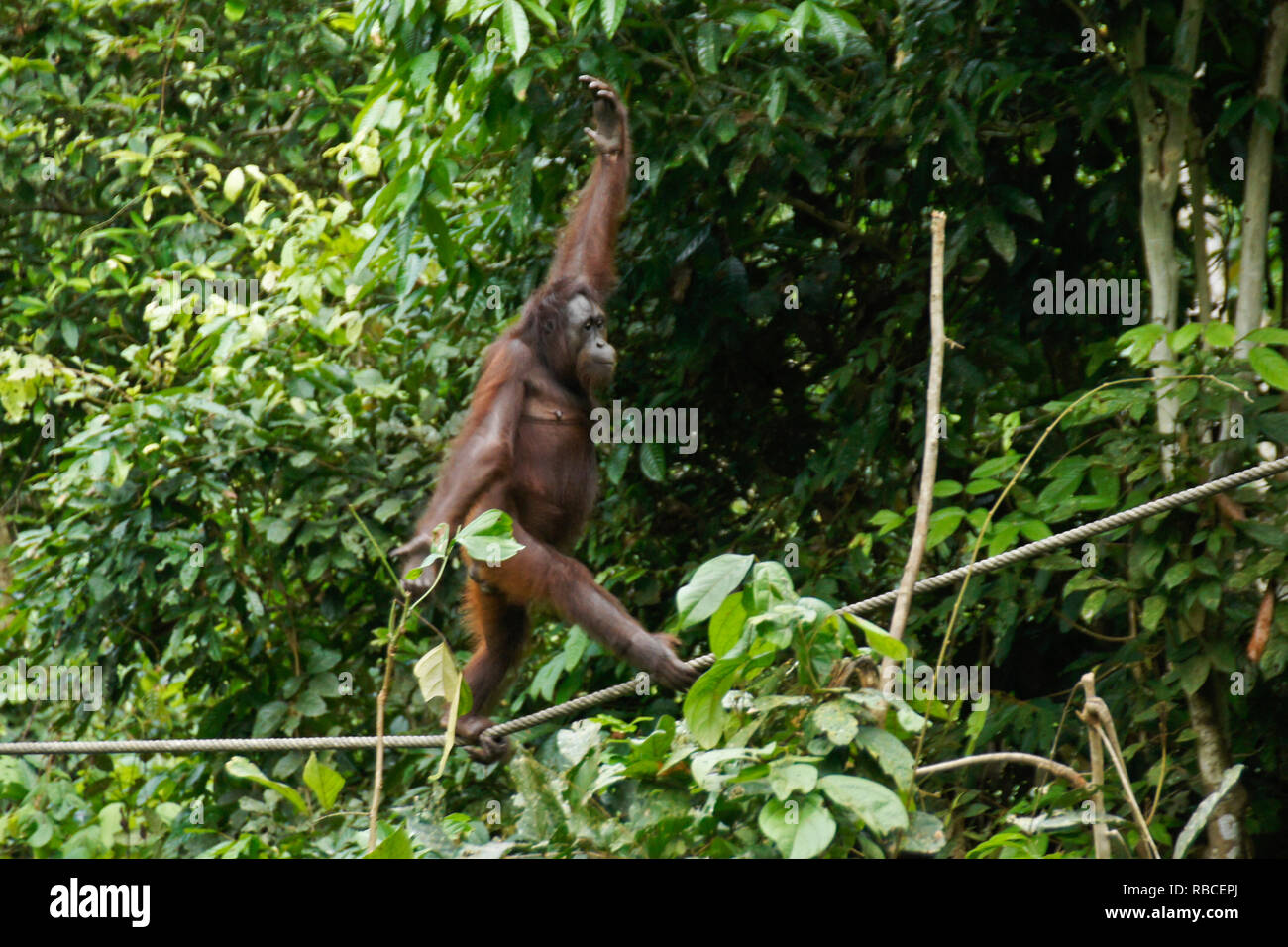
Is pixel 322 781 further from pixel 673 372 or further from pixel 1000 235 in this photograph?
pixel 1000 235

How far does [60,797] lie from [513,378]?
2.47 m

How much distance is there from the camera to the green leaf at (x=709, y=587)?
109 inches

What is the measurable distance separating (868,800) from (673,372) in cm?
372

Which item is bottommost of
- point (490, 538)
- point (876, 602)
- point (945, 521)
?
point (876, 602)

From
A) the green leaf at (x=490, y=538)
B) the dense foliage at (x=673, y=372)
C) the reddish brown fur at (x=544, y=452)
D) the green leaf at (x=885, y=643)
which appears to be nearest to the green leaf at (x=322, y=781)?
the green leaf at (x=490, y=538)

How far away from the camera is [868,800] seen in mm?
2473

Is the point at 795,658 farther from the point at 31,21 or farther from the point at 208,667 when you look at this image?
the point at 31,21

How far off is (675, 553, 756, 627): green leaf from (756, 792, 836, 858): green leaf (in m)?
0.43

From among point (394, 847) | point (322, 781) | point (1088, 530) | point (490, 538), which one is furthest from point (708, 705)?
point (1088, 530)

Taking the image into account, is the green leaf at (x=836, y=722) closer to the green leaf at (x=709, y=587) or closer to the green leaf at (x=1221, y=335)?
the green leaf at (x=709, y=587)

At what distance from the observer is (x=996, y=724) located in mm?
5109

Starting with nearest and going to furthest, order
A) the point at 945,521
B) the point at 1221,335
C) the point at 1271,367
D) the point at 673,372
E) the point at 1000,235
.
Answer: the point at 1271,367, the point at 1221,335, the point at 945,521, the point at 1000,235, the point at 673,372

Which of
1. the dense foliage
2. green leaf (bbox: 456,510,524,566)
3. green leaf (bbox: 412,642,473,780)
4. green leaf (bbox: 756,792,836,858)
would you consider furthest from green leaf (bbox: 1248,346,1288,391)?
green leaf (bbox: 412,642,473,780)

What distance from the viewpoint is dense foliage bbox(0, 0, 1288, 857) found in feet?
15.7
